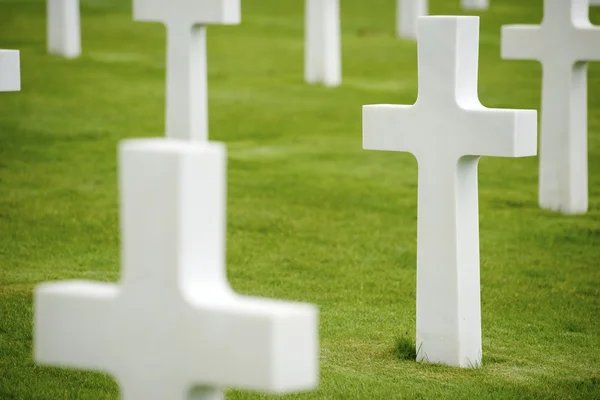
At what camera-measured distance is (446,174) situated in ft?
20.9

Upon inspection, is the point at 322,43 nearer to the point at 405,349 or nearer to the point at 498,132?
the point at 405,349

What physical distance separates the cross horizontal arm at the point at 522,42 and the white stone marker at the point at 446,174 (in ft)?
15.7

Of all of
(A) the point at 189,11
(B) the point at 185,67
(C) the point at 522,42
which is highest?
(A) the point at 189,11

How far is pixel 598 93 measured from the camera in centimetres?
1633

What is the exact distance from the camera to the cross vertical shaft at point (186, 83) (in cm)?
1099

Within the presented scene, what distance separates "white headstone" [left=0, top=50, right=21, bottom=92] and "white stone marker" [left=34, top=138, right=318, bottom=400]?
298cm

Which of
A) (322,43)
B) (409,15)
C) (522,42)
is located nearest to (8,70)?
(522,42)

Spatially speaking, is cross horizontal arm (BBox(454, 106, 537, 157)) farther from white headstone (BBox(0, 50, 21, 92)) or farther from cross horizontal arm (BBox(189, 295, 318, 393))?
cross horizontal arm (BBox(189, 295, 318, 393))

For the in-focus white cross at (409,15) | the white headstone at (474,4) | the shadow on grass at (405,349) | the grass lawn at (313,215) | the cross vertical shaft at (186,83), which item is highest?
the white headstone at (474,4)

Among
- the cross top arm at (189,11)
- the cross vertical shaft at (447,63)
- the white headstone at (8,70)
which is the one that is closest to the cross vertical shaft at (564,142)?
the cross top arm at (189,11)

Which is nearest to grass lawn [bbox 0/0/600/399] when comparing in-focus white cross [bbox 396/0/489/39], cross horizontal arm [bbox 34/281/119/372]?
in-focus white cross [bbox 396/0/489/39]

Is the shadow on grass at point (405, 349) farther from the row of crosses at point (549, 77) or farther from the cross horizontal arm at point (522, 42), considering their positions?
the cross horizontal arm at point (522, 42)

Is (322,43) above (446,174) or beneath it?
above

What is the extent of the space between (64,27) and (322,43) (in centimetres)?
340
